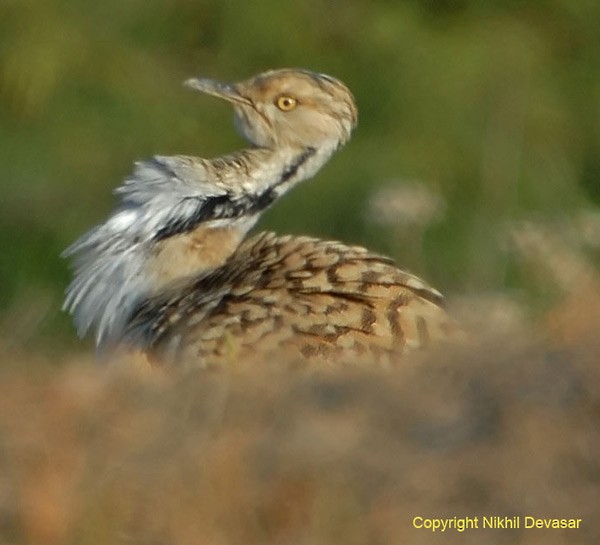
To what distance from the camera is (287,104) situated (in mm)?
6723

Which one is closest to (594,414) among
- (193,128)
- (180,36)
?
(193,128)

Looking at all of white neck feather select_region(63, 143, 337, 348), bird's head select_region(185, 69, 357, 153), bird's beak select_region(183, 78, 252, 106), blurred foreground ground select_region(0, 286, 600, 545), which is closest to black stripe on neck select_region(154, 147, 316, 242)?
Result: white neck feather select_region(63, 143, 337, 348)

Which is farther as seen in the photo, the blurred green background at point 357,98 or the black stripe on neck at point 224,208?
the blurred green background at point 357,98

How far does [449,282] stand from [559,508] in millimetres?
4670

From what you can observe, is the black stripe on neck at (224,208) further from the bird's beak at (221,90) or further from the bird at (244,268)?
the bird's beak at (221,90)

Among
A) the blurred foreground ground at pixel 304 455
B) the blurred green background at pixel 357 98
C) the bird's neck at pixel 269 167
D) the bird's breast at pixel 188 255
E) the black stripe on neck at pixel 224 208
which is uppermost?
the blurred green background at pixel 357 98

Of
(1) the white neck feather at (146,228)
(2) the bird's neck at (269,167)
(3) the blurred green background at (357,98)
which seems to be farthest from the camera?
(3) the blurred green background at (357,98)

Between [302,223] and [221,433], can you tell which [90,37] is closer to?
[302,223]

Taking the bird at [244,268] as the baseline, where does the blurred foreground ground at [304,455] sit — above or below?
below

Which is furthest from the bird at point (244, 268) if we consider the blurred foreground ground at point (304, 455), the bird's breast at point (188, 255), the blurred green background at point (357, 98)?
the blurred green background at point (357, 98)

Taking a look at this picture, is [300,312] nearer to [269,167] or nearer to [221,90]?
[269,167]

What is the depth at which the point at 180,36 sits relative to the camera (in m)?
13.0

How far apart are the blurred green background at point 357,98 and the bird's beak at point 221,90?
11.5 ft

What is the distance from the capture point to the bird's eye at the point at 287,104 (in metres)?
6.70
